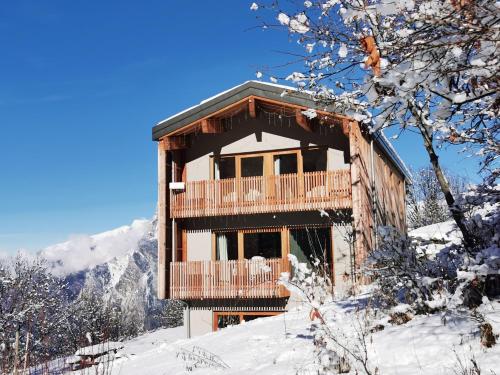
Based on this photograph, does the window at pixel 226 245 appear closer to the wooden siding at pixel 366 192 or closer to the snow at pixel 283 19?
the wooden siding at pixel 366 192

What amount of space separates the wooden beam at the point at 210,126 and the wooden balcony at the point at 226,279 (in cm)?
433

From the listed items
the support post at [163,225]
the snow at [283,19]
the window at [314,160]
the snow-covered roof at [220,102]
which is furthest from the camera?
the window at [314,160]

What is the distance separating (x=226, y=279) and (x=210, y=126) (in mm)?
5038

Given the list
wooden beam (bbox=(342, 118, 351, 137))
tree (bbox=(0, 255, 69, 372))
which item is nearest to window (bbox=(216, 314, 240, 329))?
wooden beam (bbox=(342, 118, 351, 137))

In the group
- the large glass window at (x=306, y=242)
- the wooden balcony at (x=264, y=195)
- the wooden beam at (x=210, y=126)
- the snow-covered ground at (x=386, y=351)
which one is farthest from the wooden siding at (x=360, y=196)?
the snow-covered ground at (x=386, y=351)

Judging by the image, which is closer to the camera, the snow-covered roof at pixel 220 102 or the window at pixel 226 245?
the snow-covered roof at pixel 220 102

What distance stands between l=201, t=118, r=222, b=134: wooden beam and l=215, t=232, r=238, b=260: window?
3.49 meters

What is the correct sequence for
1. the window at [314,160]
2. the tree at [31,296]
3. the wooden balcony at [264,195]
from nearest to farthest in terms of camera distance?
the wooden balcony at [264,195], the window at [314,160], the tree at [31,296]

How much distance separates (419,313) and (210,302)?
10.5 m

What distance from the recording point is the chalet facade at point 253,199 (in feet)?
47.8

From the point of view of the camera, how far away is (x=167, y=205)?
1612cm

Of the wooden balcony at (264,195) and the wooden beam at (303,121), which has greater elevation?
the wooden beam at (303,121)

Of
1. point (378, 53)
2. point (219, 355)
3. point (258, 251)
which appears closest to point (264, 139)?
point (258, 251)

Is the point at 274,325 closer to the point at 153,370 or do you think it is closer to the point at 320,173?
the point at 153,370
